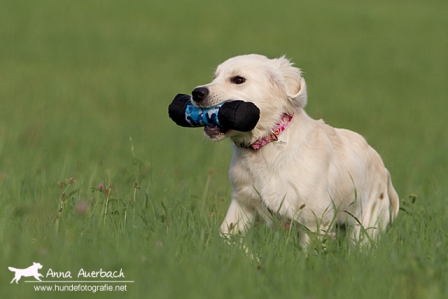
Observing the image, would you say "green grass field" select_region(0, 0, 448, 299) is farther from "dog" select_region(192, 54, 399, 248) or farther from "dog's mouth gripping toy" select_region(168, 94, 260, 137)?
"dog's mouth gripping toy" select_region(168, 94, 260, 137)

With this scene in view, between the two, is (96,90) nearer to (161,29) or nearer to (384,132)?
(384,132)

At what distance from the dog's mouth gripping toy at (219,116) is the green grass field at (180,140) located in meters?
0.62

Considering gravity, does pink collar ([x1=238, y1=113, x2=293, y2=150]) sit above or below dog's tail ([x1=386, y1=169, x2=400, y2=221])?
above

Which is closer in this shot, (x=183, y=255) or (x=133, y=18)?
(x=183, y=255)

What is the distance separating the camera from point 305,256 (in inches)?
176

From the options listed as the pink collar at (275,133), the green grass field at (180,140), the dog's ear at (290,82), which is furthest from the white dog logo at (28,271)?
the dog's ear at (290,82)

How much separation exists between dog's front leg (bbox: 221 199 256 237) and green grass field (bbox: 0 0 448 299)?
148 mm

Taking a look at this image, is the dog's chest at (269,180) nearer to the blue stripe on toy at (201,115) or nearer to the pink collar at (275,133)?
the pink collar at (275,133)

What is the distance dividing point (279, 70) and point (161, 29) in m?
18.0

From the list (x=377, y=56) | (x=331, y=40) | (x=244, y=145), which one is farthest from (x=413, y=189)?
(x=331, y=40)

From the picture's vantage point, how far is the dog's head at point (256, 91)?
534 centimetres

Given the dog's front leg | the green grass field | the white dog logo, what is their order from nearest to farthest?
the white dog logo, the green grass field, the dog's front leg

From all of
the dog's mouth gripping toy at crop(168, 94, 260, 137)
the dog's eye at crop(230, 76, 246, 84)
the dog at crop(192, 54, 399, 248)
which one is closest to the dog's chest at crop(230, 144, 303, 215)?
the dog at crop(192, 54, 399, 248)

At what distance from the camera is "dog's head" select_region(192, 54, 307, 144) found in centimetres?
534
